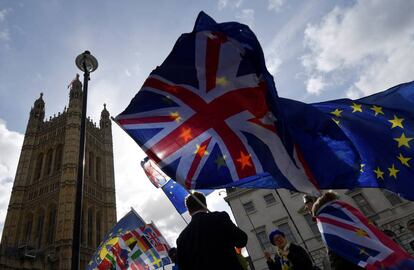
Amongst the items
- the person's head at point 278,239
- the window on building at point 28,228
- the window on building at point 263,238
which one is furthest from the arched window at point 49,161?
the person's head at point 278,239

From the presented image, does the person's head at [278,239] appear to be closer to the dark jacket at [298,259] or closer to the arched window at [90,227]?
the dark jacket at [298,259]

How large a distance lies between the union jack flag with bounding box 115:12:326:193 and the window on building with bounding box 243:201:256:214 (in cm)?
2187

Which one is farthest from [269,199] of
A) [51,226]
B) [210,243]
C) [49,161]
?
[49,161]

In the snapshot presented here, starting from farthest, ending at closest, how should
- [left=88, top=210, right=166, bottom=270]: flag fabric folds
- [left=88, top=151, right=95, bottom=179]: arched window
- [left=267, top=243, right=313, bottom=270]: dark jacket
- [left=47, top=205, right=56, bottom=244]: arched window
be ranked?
[left=88, top=151, right=95, bottom=179]: arched window, [left=47, top=205, right=56, bottom=244]: arched window, [left=88, top=210, right=166, bottom=270]: flag fabric folds, [left=267, top=243, right=313, bottom=270]: dark jacket

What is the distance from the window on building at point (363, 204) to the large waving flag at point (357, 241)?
21.1m

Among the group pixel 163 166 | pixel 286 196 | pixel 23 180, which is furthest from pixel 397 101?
pixel 23 180

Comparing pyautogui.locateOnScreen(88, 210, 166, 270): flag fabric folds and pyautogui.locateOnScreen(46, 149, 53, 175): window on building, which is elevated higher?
pyautogui.locateOnScreen(46, 149, 53, 175): window on building

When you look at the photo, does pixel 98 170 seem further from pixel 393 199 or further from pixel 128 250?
pixel 393 199

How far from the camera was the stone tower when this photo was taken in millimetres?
36188

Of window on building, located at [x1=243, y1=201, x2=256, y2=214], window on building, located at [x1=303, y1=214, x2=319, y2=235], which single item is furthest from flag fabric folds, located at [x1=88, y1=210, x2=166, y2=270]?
window on building, located at [x1=243, y1=201, x2=256, y2=214]

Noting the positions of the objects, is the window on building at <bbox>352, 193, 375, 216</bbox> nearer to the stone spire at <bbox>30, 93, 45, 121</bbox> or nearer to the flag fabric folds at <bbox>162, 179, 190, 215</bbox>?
the flag fabric folds at <bbox>162, 179, 190, 215</bbox>

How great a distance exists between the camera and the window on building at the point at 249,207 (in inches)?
976

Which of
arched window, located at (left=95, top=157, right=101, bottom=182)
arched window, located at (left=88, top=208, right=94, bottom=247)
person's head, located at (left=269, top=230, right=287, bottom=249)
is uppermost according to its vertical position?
arched window, located at (left=95, top=157, right=101, bottom=182)

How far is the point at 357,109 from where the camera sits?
15.9 ft
